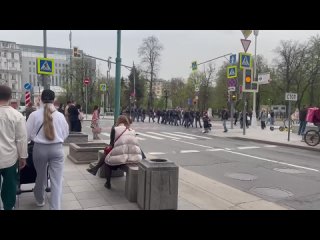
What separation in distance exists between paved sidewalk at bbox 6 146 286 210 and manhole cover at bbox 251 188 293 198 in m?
0.73

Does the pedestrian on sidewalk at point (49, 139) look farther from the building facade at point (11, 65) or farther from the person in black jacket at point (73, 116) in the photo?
the building facade at point (11, 65)

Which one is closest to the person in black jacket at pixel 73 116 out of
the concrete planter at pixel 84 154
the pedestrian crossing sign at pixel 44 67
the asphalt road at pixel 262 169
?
the pedestrian crossing sign at pixel 44 67

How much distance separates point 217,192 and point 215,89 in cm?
5404

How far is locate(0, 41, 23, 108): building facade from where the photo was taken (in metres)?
112

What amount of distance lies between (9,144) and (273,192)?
212 inches

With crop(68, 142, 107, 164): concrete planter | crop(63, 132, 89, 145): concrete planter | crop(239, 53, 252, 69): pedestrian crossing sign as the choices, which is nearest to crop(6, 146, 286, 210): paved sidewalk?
crop(68, 142, 107, 164): concrete planter

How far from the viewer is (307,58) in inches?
1745

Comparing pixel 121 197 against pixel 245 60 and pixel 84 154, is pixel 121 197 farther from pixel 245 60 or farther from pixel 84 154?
pixel 245 60

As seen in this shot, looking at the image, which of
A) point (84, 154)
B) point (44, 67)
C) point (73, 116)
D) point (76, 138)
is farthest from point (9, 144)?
point (44, 67)

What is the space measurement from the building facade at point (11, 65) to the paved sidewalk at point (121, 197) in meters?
115

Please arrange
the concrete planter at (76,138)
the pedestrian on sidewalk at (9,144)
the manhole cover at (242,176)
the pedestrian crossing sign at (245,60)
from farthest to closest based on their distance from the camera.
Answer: the pedestrian crossing sign at (245,60) → the concrete planter at (76,138) → the manhole cover at (242,176) → the pedestrian on sidewalk at (9,144)

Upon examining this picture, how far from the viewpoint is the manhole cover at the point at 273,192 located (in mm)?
6758
